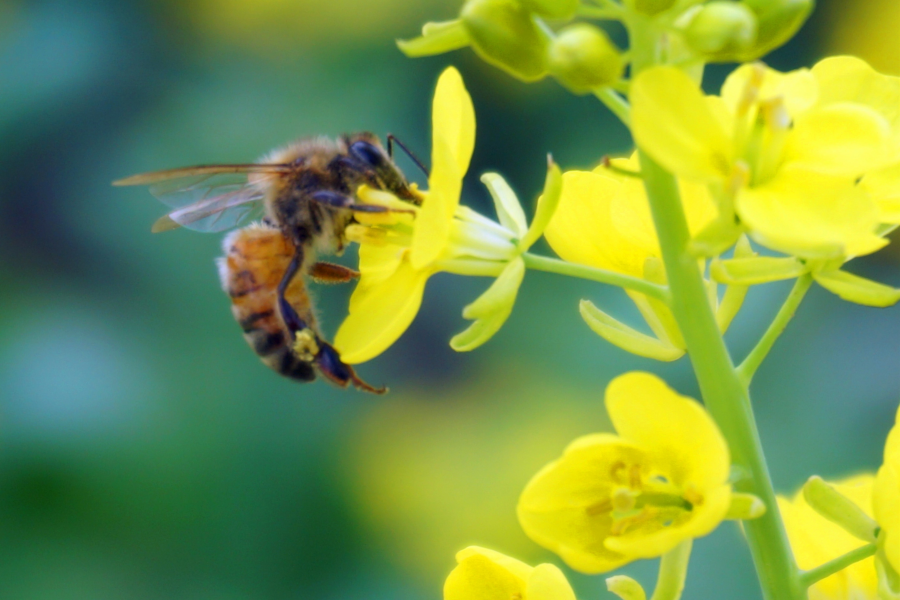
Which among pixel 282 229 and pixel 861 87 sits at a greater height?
pixel 861 87

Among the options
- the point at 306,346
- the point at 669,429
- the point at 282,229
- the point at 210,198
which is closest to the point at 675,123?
the point at 669,429

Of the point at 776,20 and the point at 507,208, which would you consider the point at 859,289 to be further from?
the point at 507,208

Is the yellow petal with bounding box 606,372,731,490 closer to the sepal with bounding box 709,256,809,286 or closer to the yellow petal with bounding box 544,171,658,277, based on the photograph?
the sepal with bounding box 709,256,809,286

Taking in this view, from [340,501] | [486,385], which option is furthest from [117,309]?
[486,385]

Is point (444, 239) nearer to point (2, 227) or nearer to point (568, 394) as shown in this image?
point (568, 394)

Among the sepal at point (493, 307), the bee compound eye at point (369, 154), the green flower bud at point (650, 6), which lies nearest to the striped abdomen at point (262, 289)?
the bee compound eye at point (369, 154)

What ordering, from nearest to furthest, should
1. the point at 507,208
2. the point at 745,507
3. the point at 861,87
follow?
the point at 745,507 → the point at 861,87 → the point at 507,208

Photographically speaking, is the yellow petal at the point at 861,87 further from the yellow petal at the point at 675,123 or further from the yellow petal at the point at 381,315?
the yellow petal at the point at 381,315

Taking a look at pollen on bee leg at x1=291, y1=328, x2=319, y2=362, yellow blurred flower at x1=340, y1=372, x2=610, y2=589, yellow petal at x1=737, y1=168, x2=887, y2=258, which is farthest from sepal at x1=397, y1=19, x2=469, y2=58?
yellow blurred flower at x1=340, y1=372, x2=610, y2=589
